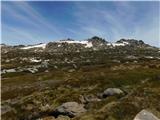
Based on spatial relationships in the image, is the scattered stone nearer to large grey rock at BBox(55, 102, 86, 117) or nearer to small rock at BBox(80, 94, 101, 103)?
small rock at BBox(80, 94, 101, 103)

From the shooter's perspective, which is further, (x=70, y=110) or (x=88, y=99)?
(x=88, y=99)

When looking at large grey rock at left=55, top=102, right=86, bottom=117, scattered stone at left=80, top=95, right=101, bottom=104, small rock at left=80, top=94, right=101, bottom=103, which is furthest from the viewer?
small rock at left=80, top=94, right=101, bottom=103

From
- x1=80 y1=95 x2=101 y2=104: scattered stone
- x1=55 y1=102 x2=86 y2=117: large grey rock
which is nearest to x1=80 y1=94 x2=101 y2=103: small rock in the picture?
x1=80 y1=95 x2=101 y2=104: scattered stone

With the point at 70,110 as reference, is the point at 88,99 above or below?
above

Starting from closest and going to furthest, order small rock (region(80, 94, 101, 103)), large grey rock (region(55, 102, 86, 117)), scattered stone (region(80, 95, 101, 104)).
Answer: large grey rock (region(55, 102, 86, 117))
scattered stone (region(80, 95, 101, 104))
small rock (region(80, 94, 101, 103))

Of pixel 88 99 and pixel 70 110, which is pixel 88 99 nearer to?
pixel 88 99

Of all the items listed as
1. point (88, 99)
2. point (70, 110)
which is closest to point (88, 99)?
point (88, 99)

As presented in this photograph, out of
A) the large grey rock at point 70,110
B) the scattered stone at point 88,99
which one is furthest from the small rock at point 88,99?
the large grey rock at point 70,110

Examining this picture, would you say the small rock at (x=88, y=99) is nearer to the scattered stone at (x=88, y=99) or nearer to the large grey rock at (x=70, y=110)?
the scattered stone at (x=88, y=99)

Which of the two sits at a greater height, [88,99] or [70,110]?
[88,99]

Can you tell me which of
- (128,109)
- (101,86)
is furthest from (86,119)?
(101,86)

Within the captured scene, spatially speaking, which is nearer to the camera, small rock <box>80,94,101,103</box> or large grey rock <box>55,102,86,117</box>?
large grey rock <box>55,102,86,117</box>

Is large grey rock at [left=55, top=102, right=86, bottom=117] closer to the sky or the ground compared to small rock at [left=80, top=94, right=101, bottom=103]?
closer to the ground

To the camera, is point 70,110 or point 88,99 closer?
point 70,110
